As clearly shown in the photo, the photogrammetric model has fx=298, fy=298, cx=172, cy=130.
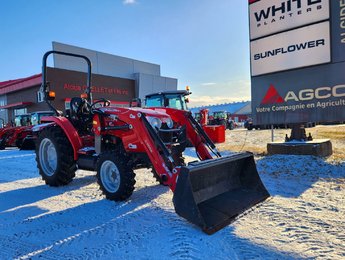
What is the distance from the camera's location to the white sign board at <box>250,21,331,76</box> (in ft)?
27.8

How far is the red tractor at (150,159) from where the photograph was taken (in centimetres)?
369

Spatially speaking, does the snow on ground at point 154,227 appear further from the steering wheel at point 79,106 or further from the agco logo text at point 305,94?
the agco logo text at point 305,94

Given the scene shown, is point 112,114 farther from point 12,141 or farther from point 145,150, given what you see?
point 12,141

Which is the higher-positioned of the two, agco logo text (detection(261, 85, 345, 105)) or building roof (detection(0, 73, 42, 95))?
Answer: building roof (detection(0, 73, 42, 95))

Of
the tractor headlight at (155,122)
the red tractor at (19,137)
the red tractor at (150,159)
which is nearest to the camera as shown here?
the red tractor at (150,159)

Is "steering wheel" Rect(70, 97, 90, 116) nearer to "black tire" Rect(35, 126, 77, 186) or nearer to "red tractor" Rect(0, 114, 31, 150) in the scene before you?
"black tire" Rect(35, 126, 77, 186)

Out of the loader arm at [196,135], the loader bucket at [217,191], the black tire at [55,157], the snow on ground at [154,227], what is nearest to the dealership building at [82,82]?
the black tire at [55,157]

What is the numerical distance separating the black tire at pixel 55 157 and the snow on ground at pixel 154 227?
0.22 m

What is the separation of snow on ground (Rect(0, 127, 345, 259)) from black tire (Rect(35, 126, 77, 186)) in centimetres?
22

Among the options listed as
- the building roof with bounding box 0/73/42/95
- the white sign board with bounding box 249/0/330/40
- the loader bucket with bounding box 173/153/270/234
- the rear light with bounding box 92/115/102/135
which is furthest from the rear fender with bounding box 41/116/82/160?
the building roof with bounding box 0/73/42/95

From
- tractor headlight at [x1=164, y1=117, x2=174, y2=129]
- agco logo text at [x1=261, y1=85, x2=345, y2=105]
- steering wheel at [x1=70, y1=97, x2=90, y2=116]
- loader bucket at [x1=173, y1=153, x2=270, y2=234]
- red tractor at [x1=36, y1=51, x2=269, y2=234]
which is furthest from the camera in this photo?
agco logo text at [x1=261, y1=85, x2=345, y2=105]

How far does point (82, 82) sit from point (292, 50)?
21.3m

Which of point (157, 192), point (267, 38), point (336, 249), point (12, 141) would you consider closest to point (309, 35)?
point (267, 38)

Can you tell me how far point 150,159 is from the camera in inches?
170
